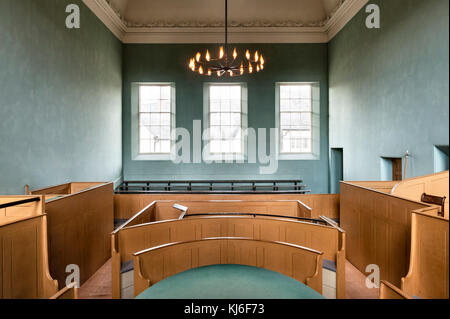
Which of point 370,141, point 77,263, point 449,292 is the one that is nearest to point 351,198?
point 370,141

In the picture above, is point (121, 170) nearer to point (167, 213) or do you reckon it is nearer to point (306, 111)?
point (167, 213)

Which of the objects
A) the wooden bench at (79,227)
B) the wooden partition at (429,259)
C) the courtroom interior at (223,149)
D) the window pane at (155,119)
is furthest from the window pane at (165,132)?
the wooden partition at (429,259)

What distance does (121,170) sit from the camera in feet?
26.7

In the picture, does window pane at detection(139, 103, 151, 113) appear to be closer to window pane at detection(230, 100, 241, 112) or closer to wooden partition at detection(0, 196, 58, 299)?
window pane at detection(230, 100, 241, 112)

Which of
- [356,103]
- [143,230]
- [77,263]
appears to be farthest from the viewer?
[356,103]

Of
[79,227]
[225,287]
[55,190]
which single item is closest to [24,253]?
[79,227]

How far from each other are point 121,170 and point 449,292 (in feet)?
27.4

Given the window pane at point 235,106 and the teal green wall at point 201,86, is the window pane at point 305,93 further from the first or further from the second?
the window pane at point 235,106

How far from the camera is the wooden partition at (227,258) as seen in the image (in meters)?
2.39

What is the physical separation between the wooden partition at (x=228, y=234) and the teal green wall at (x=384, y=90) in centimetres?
156

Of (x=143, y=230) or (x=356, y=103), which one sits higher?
(x=356, y=103)

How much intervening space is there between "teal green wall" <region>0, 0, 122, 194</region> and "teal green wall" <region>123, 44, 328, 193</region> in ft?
3.50

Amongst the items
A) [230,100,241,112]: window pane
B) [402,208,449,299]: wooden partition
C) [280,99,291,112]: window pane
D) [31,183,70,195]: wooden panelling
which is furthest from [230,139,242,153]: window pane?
[402,208,449,299]: wooden partition

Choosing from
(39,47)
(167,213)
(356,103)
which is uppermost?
(39,47)
